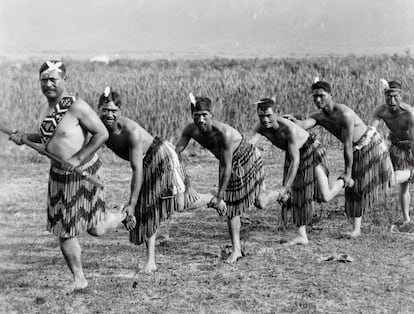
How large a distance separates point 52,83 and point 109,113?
0.53 meters

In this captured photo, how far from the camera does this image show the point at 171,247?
5.79 metres

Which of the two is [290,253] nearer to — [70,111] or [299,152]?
[299,152]

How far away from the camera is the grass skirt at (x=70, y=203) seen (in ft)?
13.8

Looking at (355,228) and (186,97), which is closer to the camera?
(355,228)

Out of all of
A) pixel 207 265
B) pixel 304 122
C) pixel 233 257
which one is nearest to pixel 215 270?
pixel 207 265

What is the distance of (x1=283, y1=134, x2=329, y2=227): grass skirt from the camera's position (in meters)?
5.71

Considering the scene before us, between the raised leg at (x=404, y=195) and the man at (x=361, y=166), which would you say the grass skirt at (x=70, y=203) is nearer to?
the man at (x=361, y=166)

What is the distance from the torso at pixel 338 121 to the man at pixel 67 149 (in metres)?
2.45

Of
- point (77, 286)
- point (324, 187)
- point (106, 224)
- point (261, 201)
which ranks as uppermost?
point (324, 187)

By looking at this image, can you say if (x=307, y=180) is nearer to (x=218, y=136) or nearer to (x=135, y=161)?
(x=218, y=136)

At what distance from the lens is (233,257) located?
5270 mm

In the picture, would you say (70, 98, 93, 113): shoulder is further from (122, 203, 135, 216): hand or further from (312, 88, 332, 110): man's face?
(312, 88, 332, 110): man's face

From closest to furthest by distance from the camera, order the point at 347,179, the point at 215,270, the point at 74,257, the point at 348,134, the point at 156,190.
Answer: the point at 74,257, the point at 156,190, the point at 215,270, the point at 348,134, the point at 347,179

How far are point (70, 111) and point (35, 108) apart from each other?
7.98 m
